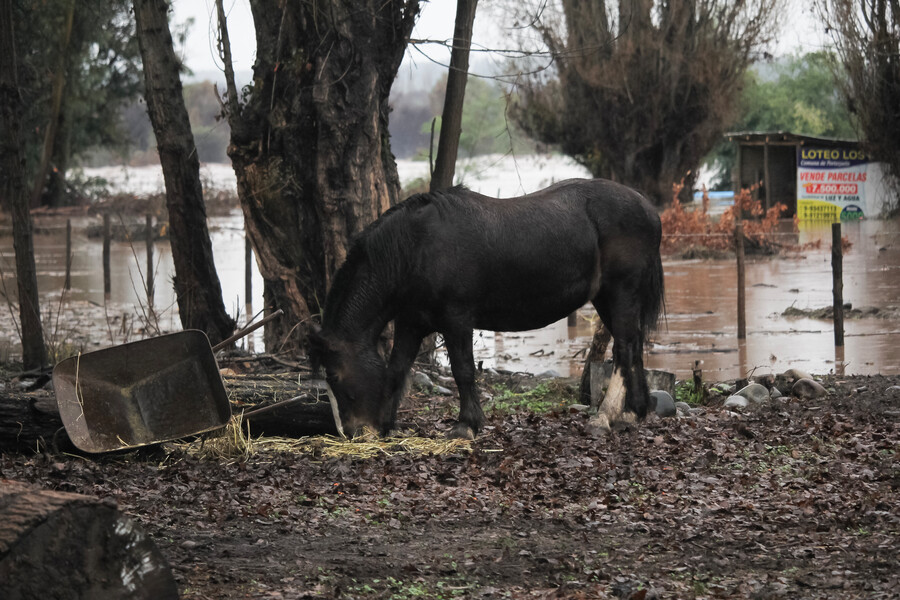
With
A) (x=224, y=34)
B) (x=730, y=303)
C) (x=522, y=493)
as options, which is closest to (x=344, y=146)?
(x=224, y=34)

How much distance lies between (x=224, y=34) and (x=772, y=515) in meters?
7.35

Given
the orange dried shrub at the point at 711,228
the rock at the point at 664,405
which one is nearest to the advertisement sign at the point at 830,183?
the orange dried shrub at the point at 711,228

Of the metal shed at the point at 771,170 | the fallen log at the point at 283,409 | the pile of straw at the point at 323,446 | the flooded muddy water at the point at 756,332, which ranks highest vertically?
the metal shed at the point at 771,170

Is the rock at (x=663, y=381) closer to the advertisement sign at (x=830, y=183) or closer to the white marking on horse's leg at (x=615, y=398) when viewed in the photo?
the white marking on horse's leg at (x=615, y=398)

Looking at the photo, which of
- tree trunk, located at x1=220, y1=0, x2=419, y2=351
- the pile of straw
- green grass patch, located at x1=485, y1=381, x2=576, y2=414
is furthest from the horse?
tree trunk, located at x1=220, y1=0, x2=419, y2=351

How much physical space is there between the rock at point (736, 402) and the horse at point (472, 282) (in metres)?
1.23

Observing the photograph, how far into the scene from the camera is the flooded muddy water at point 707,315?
40.5 feet

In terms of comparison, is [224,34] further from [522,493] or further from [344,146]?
[522,493]

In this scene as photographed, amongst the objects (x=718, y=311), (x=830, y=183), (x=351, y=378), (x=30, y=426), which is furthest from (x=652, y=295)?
(x=830, y=183)

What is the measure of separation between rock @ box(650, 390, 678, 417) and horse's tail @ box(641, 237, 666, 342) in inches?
24.6

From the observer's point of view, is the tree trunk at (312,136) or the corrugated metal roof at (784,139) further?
the corrugated metal roof at (784,139)

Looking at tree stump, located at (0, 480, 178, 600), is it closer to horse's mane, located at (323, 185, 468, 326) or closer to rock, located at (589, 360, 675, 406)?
horse's mane, located at (323, 185, 468, 326)

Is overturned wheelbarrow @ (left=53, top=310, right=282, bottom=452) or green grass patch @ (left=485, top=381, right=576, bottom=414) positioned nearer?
overturned wheelbarrow @ (left=53, top=310, right=282, bottom=452)

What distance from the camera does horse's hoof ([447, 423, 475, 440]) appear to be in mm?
7457
